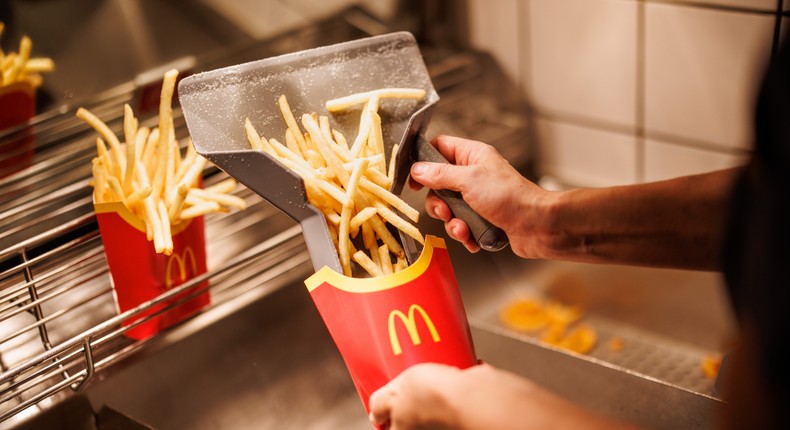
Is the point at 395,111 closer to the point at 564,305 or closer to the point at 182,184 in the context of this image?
the point at 182,184

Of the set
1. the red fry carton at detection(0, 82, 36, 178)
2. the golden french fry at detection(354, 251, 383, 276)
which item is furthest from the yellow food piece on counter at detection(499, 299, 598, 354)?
the red fry carton at detection(0, 82, 36, 178)

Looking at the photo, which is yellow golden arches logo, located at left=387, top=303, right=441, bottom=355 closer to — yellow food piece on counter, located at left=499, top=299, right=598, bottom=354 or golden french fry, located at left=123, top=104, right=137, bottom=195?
golden french fry, located at left=123, top=104, right=137, bottom=195

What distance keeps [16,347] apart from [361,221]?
0.61 meters

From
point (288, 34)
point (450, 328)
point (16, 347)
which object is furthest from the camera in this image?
point (288, 34)

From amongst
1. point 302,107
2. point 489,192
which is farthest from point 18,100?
point 489,192

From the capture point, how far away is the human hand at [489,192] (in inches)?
38.1

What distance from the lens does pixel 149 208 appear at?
102 cm

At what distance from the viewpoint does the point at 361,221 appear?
891mm

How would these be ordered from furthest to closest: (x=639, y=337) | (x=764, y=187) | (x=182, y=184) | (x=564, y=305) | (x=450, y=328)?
(x=564, y=305) → (x=639, y=337) → (x=182, y=184) → (x=450, y=328) → (x=764, y=187)

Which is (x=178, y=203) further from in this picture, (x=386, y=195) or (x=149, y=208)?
(x=386, y=195)

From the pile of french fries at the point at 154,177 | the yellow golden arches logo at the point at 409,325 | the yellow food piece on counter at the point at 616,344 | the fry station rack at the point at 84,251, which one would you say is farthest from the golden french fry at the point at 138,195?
the yellow food piece on counter at the point at 616,344

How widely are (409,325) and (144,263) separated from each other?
1.47ft

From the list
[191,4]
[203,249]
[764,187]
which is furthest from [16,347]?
[764,187]

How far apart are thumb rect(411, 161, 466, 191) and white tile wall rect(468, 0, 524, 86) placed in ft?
2.86
